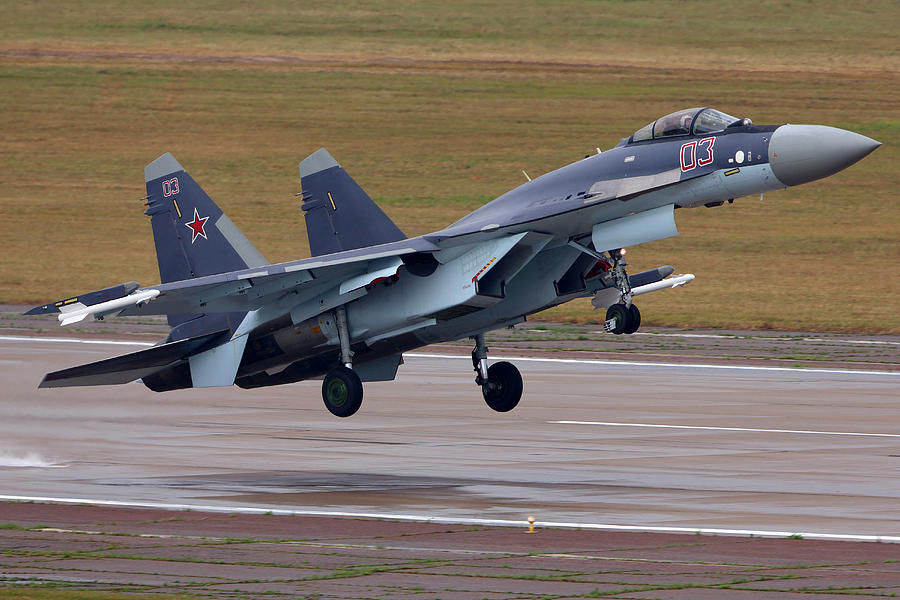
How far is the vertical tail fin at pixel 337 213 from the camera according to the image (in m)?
23.9

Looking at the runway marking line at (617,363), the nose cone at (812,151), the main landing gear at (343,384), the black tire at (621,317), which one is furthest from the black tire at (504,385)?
the runway marking line at (617,363)

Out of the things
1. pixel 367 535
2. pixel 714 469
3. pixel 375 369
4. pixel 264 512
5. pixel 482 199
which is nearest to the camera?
pixel 367 535

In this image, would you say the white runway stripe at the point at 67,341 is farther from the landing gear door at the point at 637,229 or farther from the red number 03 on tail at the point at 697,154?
the red number 03 on tail at the point at 697,154

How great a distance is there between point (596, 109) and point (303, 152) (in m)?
15.7

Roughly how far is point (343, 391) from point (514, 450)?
3.52m

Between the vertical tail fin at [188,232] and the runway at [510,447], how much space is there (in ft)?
11.0

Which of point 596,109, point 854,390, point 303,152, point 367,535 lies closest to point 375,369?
point 367,535

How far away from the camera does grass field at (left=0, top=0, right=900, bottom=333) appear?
160 feet

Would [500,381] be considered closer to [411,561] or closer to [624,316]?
[624,316]

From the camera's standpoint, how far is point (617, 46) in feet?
274

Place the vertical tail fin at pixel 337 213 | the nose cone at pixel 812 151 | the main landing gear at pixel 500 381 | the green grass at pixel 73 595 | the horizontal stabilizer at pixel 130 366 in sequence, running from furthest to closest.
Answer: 1. the main landing gear at pixel 500 381
2. the vertical tail fin at pixel 337 213
3. the horizontal stabilizer at pixel 130 366
4. the nose cone at pixel 812 151
5. the green grass at pixel 73 595

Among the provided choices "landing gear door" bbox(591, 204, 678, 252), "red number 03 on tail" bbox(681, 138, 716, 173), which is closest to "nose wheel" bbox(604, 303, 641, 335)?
"landing gear door" bbox(591, 204, 678, 252)

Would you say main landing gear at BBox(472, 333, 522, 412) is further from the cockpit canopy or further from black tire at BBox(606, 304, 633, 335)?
the cockpit canopy

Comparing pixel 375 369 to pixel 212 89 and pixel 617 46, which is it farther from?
pixel 617 46
